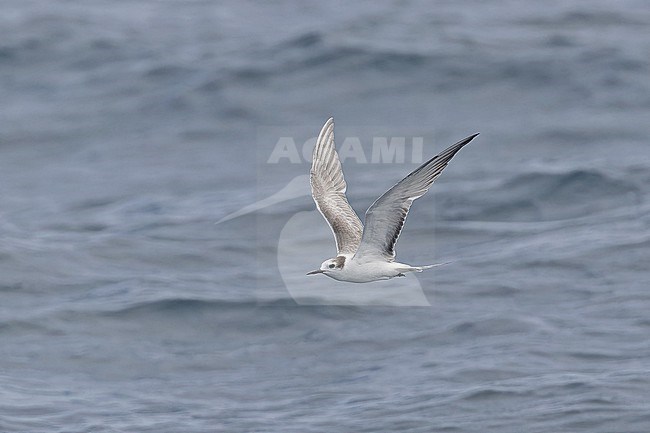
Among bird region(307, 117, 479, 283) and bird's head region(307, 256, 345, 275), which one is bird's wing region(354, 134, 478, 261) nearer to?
bird region(307, 117, 479, 283)

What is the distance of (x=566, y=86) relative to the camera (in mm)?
21266

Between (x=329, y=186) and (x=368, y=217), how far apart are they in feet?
6.38

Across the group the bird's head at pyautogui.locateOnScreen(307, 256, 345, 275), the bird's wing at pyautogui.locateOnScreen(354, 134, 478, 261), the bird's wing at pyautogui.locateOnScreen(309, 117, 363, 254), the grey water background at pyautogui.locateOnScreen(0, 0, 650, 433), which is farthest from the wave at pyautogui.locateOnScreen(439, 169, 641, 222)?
the bird's wing at pyautogui.locateOnScreen(354, 134, 478, 261)

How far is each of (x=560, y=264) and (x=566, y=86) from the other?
16.6 ft

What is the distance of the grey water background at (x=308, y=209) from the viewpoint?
48.6 feet

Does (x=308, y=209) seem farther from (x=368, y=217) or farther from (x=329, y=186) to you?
(x=368, y=217)

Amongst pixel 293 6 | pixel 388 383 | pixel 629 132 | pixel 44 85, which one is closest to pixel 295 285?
pixel 388 383

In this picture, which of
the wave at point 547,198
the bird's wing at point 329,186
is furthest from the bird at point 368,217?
the wave at point 547,198

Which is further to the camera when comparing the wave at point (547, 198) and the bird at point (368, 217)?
the wave at point (547, 198)

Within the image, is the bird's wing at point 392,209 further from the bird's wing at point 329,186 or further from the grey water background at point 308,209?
the grey water background at point 308,209

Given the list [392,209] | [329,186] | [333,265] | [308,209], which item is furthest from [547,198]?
[392,209]

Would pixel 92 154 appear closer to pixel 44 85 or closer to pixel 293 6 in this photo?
pixel 44 85

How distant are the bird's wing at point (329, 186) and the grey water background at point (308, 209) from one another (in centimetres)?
243

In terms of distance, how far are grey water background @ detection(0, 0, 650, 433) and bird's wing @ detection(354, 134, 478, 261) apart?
2.82 meters
